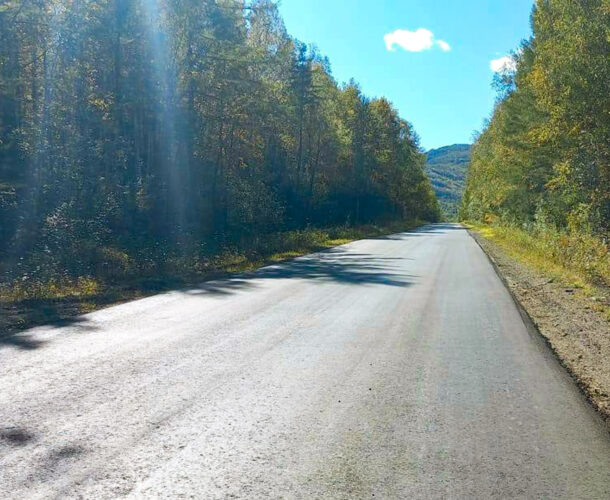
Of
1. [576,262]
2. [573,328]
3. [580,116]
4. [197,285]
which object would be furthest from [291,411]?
[580,116]

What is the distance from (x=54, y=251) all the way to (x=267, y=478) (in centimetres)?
1360

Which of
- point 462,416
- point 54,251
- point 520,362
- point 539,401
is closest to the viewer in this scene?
point 462,416

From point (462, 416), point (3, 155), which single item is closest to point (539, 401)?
point (462, 416)

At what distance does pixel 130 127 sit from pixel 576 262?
1891 cm

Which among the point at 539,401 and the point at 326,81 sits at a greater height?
the point at 326,81

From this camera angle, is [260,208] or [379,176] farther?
[379,176]

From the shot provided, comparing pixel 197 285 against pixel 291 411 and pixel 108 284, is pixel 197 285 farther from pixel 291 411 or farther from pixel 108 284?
pixel 291 411

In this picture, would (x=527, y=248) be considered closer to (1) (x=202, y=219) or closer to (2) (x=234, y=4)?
(1) (x=202, y=219)

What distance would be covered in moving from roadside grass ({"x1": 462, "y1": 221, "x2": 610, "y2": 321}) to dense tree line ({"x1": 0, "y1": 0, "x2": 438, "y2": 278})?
11.8 meters

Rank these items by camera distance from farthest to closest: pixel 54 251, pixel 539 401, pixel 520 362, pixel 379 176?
pixel 379 176
pixel 54 251
pixel 520 362
pixel 539 401

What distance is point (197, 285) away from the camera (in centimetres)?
1349

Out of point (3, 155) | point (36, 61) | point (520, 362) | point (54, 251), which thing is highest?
point (36, 61)

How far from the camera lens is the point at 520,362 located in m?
6.68

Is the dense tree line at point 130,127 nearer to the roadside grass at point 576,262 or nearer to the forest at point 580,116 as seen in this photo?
the roadside grass at point 576,262
